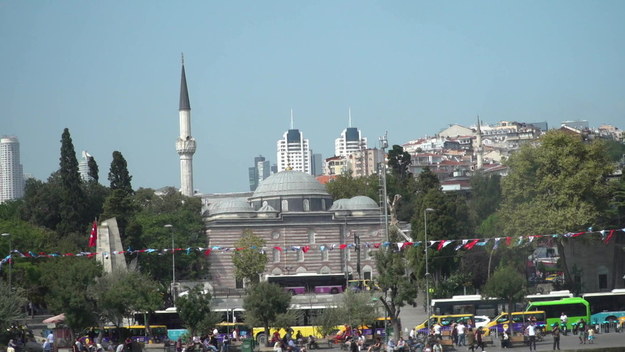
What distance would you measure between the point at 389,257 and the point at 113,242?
1506cm

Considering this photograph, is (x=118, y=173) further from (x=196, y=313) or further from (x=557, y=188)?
(x=196, y=313)

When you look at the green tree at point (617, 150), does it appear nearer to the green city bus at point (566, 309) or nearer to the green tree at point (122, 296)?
the green city bus at point (566, 309)

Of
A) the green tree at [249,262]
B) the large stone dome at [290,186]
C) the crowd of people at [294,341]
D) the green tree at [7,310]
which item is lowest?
the crowd of people at [294,341]

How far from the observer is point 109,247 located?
51531mm

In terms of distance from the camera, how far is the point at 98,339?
4503 cm

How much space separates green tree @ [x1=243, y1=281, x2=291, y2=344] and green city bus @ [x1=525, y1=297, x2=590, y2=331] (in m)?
10.2

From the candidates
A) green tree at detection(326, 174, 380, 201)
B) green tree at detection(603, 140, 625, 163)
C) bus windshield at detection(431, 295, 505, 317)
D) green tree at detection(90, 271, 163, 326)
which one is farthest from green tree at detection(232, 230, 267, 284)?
green tree at detection(90, 271, 163, 326)

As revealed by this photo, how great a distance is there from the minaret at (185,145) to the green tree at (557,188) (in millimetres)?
52466

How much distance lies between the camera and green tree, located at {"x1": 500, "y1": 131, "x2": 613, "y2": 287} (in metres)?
54.7

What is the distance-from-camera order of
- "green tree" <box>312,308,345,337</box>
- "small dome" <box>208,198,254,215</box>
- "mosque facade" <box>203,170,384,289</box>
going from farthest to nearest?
"small dome" <box>208,198,254,215</box>
"mosque facade" <box>203,170,384,289</box>
"green tree" <box>312,308,345,337</box>

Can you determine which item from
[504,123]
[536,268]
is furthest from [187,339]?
[504,123]

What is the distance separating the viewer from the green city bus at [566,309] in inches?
1811

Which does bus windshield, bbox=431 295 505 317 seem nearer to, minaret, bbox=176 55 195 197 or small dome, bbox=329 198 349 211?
small dome, bbox=329 198 349 211

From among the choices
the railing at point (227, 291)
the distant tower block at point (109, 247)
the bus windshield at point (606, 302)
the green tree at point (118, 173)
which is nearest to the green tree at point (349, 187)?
the green tree at point (118, 173)
